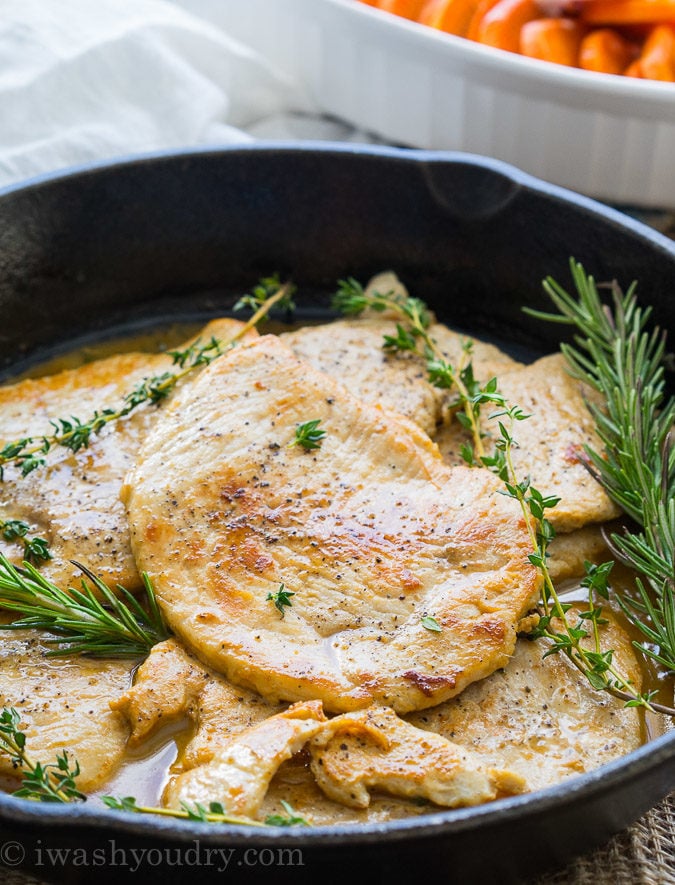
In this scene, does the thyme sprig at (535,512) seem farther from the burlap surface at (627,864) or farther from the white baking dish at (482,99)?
the white baking dish at (482,99)

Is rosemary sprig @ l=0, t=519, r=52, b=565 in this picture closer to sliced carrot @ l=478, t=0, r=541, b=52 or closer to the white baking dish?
the white baking dish

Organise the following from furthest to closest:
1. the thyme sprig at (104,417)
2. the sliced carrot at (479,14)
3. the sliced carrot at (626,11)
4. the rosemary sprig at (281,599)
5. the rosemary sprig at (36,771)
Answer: the sliced carrot at (479,14) → the sliced carrot at (626,11) → the thyme sprig at (104,417) → the rosemary sprig at (281,599) → the rosemary sprig at (36,771)

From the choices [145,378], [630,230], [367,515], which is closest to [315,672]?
[367,515]

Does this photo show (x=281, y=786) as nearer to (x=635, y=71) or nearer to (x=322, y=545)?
(x=322, y=545)

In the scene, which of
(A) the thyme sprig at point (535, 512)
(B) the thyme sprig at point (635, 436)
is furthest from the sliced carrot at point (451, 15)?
(A) the thyme sprig at point (535, 512)

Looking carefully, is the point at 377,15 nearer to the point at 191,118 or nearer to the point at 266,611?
the point at 191,118

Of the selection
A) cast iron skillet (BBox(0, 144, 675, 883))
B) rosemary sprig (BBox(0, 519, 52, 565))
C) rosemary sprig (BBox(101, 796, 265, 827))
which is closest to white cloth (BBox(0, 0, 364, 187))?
cast iron skillet (BBox(0, 144, 675, 883))

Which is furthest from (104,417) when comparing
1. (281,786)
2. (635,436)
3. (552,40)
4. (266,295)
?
(552,40)
